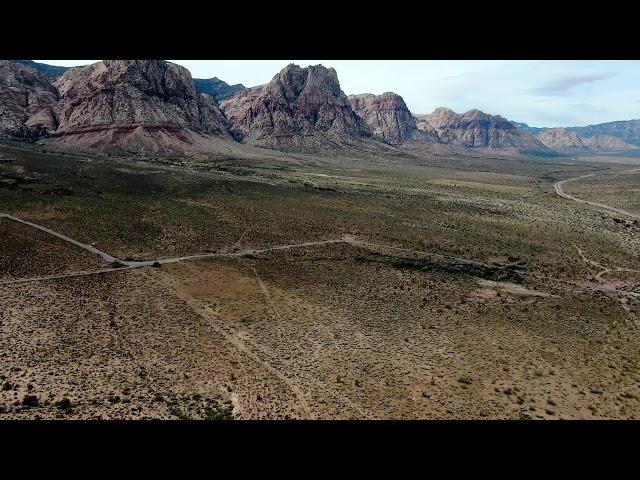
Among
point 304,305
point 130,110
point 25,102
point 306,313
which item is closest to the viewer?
point 306,313

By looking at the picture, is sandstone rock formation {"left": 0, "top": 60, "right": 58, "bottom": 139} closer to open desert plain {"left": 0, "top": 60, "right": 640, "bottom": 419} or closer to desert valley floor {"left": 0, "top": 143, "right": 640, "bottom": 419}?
open desert plain {"left": 0, "top": 60, "right": 640, "bottom": 419}

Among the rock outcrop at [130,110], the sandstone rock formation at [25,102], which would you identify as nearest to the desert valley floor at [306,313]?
the rock outcrop at [130,110]

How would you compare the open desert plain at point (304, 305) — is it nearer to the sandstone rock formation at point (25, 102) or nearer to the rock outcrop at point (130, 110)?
the rock outcrop at point (130, 110)

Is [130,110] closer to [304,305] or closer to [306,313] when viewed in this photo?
[304,305]

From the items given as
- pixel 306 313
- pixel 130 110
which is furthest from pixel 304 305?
pixel 130 110

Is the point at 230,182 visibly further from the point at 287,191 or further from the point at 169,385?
the point at 169,385
